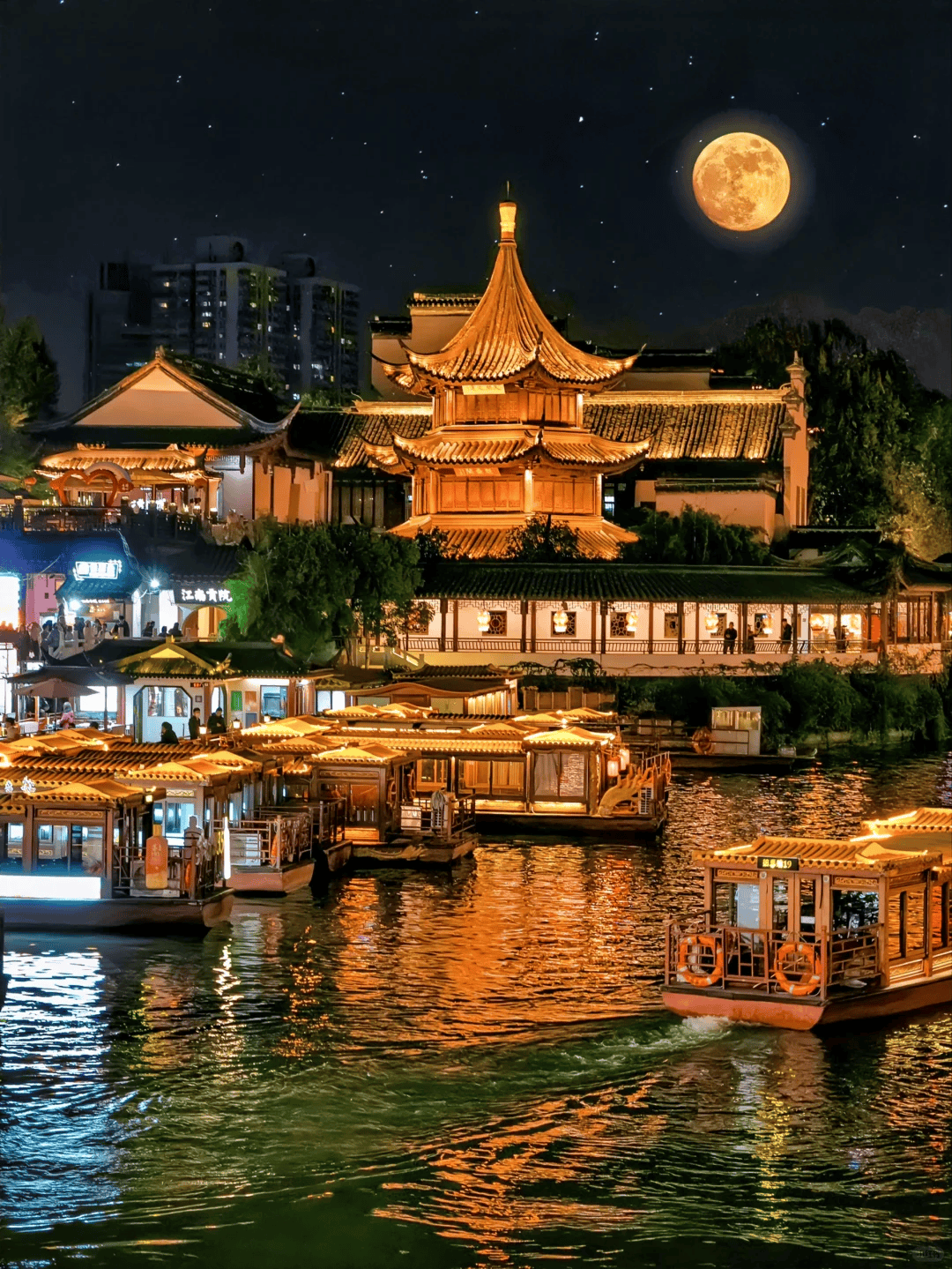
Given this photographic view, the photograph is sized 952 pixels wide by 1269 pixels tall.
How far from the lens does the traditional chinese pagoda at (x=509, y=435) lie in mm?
75875

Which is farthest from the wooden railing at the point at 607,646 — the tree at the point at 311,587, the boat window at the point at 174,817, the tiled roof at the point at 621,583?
the boat window at the point at 174,817

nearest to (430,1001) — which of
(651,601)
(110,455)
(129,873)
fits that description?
(129,873)

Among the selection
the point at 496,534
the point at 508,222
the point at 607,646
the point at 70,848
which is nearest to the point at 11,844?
the point at 70,848

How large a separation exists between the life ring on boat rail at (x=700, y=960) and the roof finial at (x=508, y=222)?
187 ft

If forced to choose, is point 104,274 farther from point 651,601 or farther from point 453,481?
point 651,601

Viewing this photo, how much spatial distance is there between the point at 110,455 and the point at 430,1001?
4683cm

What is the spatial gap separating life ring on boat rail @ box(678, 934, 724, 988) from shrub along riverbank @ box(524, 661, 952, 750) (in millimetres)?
34591

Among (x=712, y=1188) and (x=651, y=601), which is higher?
(x=651, y=601)

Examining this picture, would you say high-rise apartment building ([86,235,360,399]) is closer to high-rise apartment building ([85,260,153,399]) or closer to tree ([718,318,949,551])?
high-rise apartment building ([85,260,153,399])

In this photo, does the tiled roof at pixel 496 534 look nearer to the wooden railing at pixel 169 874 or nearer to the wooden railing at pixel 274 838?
the wooden railing at pixel 274 838

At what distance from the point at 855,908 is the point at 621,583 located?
4259cm

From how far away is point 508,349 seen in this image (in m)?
77.6

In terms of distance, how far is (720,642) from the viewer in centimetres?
6819

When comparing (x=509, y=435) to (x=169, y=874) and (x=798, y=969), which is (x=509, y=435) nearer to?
(x=169, y=874)
